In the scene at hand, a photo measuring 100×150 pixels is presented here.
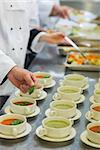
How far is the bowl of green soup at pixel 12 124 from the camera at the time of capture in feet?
4.25

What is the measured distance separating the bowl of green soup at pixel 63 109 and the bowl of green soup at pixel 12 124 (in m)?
0.13

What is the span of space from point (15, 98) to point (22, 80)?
0.25ft

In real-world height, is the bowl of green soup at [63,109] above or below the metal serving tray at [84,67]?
above

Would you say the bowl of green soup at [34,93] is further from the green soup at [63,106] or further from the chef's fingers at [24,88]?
the green soup at [63,106]

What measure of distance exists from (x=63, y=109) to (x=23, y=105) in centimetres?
16

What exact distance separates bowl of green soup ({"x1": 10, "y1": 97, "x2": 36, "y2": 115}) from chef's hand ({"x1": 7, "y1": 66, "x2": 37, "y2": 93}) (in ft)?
0.15

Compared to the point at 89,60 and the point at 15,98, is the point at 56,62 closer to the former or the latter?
the point at 89,60

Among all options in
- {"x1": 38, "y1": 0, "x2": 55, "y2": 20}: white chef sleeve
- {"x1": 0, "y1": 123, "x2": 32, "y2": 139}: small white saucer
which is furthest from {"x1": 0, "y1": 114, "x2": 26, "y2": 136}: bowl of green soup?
{"x1": 38, "y1": 0, "x2": 55, "y2": 20}: white chef sleeve

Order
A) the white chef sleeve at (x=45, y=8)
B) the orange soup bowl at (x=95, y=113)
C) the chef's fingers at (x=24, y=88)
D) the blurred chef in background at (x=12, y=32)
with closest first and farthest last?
1. the orange soup bowl at (x=95, y=113)
2. the chef's fingers at (x=24, y=88)
3. the blurred chef in background at (x=12, y=32)
4. the white chef sleeve at (x=45, y=8)

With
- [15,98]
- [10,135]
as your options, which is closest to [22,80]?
[15,98]

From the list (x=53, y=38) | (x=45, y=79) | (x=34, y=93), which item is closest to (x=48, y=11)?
(x=53, y=38)

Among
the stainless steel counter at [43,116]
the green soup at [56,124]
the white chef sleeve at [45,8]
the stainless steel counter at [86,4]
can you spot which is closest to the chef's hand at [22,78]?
the stainless steel counter at [43,116]

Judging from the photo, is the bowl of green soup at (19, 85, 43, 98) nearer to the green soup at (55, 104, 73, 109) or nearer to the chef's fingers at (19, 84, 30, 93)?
the chef's fingers at (19, 84, 30, 93)

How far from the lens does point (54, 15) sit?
320 centimetres
